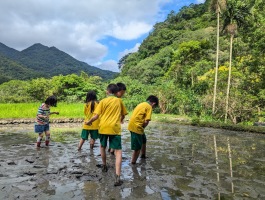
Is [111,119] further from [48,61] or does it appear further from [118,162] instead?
[48,61]

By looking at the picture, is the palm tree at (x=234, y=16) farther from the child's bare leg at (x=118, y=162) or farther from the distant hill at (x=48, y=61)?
the distant hill at (x=48, y=61)

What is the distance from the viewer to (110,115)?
523 cm

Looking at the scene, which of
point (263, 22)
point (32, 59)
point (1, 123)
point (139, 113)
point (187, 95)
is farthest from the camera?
point (32, 59)

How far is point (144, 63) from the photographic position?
172ft

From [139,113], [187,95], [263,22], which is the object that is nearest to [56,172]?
[139,113]

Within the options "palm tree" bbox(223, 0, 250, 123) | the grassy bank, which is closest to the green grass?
the grassy bank

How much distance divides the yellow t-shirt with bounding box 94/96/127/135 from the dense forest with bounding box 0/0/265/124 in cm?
1680

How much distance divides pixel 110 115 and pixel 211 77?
2576cm

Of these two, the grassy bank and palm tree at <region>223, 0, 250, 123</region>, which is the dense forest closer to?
palm tree at <region>223, 0, 250, 123</region>

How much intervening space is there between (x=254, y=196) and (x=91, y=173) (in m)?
2.92

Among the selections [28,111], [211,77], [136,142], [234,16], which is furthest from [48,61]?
[136,142]

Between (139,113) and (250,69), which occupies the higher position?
(250,69)

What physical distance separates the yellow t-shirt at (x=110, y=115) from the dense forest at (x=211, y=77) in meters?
16.8

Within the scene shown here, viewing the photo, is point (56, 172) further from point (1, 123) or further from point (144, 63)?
point (144, 63)
